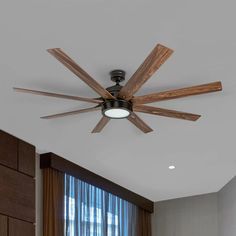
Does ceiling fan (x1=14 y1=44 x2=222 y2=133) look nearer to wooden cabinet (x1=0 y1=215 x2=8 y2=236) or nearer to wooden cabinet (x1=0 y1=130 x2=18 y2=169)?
wooden cabinet (x1=0 y1=130 x2=18 y2=169)

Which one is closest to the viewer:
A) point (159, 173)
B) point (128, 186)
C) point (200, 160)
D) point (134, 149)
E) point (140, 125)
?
point (140, 125)

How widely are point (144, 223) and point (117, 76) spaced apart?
438cm

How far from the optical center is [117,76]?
3490 mm

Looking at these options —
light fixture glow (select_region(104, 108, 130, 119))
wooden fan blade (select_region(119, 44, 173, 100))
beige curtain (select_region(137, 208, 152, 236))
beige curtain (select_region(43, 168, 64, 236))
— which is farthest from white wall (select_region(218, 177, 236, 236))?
wooden fan blade (select_region(119, 44, 173, 100))

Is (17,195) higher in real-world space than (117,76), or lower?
→ lower

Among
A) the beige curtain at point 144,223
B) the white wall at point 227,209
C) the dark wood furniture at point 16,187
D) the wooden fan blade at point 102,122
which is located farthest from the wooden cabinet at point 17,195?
the white wall at point 227,209

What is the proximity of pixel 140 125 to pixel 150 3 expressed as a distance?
4.93 feet

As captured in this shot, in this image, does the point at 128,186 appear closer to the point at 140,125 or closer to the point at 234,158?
the point at 234,158

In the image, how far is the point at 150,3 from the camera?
2666 millimetres

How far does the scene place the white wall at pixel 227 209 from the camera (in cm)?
692

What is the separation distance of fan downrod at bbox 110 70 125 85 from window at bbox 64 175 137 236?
2.35 meters

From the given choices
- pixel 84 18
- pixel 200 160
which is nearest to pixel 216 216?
pixel 200 160

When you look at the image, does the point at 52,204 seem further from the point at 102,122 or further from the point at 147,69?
the point at 147,69

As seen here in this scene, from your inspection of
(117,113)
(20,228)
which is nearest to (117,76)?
(117,113)
